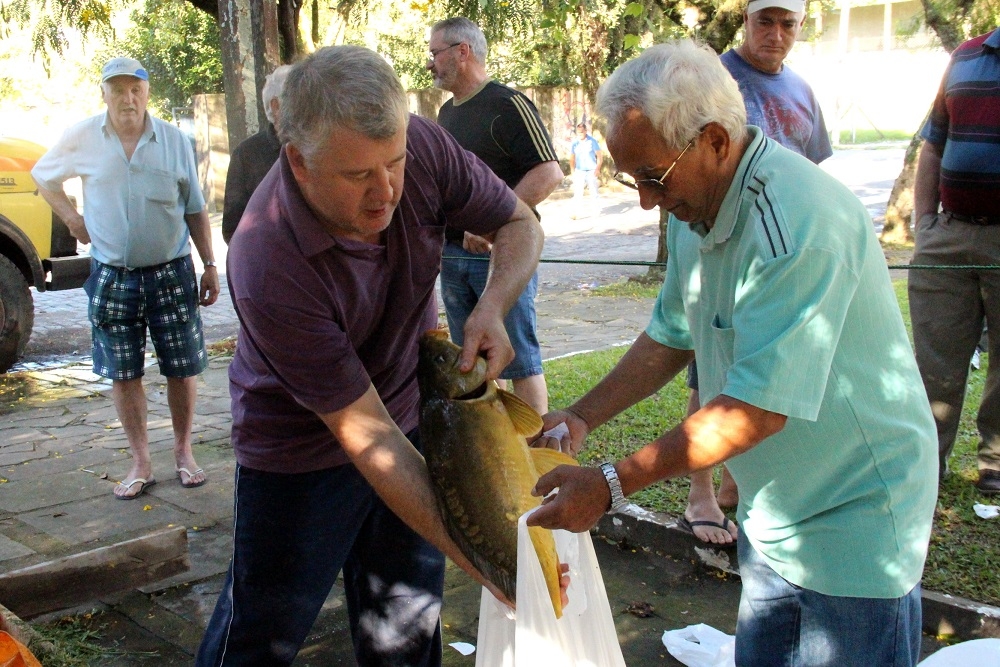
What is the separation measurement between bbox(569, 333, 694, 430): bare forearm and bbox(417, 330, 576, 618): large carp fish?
253 millimetres

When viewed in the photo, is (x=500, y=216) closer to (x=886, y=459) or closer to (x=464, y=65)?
(x=886, y=459)

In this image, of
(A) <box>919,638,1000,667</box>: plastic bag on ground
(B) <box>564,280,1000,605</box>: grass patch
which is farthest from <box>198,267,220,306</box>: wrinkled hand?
(A) <box>919,638,1000,667</box>: plastic bag on ground

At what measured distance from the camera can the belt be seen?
15.0 feet

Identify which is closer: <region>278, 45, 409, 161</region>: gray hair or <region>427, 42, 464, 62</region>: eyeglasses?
<region>278, 45, 409, 161</region>: gray hair

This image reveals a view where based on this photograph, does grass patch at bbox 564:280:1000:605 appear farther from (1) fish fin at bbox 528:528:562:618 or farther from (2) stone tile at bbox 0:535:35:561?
(2) stone tile at bbox 0:535:35:561

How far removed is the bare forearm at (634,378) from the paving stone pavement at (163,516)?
4.48 feet

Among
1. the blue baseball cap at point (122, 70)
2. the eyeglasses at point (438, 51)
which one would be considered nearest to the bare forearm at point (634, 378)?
the eyeglasses at point (438, 51)

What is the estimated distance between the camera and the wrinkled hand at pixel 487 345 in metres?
2.50

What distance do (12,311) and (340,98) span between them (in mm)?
7414

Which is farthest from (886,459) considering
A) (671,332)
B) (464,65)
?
(464,65)

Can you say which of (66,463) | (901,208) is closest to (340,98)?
(66,463)

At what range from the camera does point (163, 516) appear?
519 cm

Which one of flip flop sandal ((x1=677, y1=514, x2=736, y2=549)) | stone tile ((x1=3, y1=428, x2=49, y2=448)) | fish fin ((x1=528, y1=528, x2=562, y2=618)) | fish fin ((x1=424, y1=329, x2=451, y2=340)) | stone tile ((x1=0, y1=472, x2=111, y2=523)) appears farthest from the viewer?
stone tile ((x1=3, y1=428, x2=49, y2=448))

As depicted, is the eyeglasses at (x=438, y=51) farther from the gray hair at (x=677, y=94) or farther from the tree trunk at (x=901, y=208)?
the tree trunk at (x=901, y=208)
